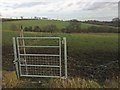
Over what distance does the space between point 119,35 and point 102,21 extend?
48 centimetres

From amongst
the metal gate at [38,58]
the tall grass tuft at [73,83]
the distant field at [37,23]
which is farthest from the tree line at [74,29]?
the tall grass tuft at [73,83]

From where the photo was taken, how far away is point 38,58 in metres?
4.86

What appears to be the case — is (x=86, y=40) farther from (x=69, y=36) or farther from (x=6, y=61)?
(x=6, y=61)

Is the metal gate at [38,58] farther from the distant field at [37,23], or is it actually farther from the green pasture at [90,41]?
the distant field at [37,23]

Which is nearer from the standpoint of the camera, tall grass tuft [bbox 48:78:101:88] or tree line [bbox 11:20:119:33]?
tall grass tuft [bbox 48:78:101:88]

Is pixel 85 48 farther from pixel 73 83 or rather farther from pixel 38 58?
pixel 38 58

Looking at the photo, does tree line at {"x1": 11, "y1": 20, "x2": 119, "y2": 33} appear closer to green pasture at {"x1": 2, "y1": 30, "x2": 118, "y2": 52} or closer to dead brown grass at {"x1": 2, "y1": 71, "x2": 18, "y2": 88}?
green pasture at {"x1": 2, "y1": 30, "x2": 118, "y2": 52}

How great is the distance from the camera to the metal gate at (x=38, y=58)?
4.75m

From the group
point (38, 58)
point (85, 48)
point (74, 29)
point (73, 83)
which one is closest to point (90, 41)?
point (85, 48)

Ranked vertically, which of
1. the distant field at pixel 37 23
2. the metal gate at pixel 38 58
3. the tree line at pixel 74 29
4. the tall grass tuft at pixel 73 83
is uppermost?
the distant field at pixel 37 23

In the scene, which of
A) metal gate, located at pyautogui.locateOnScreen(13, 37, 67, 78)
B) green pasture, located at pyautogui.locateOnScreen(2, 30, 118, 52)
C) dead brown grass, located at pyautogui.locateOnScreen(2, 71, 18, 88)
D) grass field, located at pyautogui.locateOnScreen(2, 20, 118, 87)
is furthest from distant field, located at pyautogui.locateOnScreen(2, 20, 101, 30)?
dead brown grass, located at pyautogui.locateOnScreen(2, 71, 18, 88)

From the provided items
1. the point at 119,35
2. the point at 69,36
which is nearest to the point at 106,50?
the point at 119,35

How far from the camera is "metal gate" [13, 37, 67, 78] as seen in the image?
4.75 m

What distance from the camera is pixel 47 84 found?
4.58 metres
